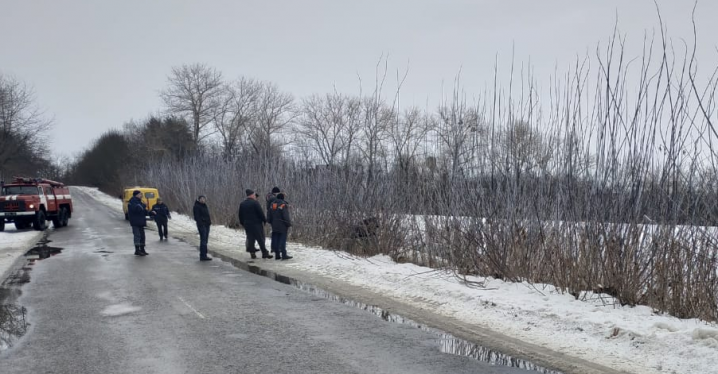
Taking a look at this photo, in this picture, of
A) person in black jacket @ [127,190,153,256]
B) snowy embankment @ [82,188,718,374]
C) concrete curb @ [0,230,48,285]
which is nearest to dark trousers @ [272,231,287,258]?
snowy embankment @ [82,188,718,374]

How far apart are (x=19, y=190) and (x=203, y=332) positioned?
87.0 ft

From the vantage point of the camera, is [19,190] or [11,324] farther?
[19,190]

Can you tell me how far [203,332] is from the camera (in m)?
7.90

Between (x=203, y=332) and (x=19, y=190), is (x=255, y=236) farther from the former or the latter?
(x=19, y=190)

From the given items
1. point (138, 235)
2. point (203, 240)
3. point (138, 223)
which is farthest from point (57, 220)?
point (203, 240)

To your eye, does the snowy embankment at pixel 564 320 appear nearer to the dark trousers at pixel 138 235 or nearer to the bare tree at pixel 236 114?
the dark trousers at pixel 138 235

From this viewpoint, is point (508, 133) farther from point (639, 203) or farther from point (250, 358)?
point (250, 358)

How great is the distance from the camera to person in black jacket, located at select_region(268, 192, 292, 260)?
1661 centimetres

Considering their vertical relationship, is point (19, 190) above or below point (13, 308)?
above

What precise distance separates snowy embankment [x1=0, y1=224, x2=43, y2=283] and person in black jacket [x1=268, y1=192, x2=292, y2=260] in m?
6.42

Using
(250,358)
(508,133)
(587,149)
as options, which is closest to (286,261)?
(508,133)

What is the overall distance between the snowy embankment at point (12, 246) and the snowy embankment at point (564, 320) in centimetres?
849

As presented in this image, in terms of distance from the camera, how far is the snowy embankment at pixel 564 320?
6.49 meters

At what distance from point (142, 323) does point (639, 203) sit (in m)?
7.43
